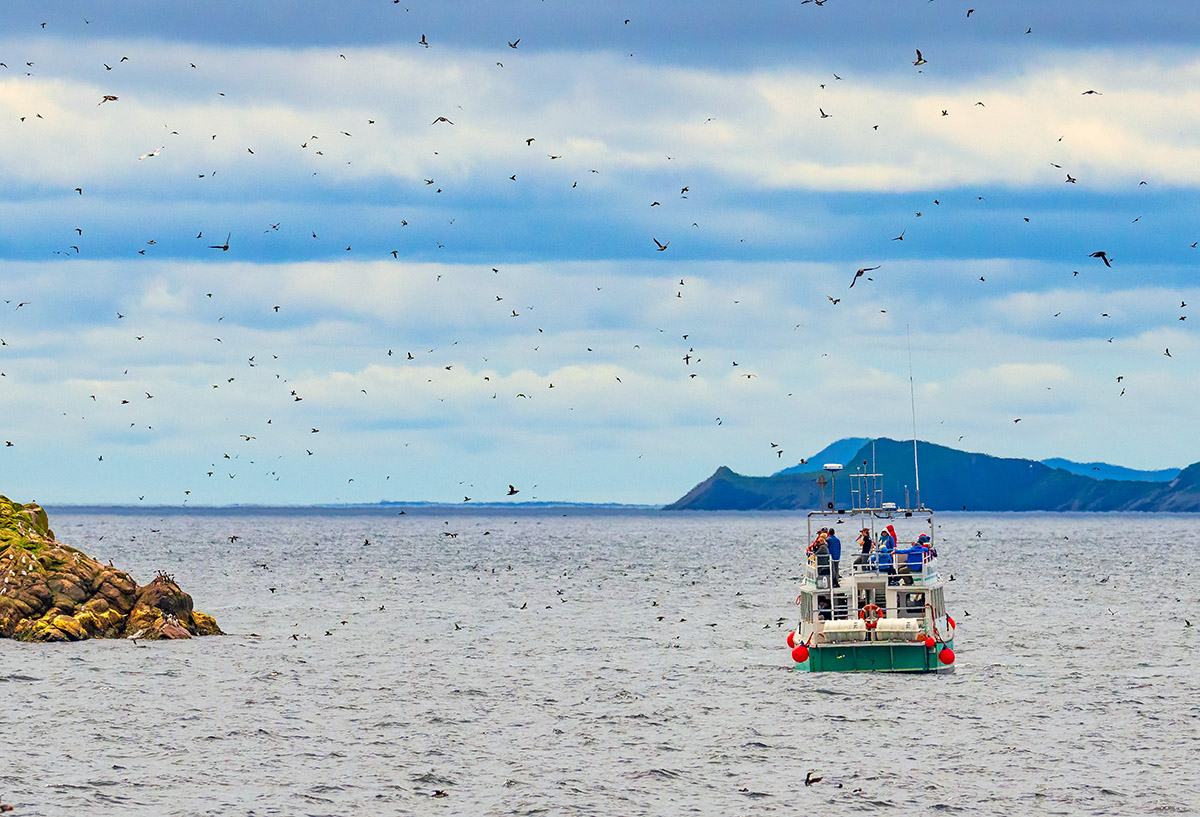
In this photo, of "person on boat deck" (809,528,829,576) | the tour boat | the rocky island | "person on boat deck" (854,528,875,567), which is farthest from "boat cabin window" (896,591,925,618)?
the rocky island

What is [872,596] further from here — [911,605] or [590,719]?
[590,719]

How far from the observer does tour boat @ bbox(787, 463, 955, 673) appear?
1982 inches

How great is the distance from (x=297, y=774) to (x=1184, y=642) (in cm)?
4423

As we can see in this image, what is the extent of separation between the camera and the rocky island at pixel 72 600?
2234 inches

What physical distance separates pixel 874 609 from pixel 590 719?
13145 mm

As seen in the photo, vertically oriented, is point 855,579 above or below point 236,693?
above

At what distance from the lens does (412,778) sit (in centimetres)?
3369

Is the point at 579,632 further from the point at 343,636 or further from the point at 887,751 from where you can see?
the point at 887,751

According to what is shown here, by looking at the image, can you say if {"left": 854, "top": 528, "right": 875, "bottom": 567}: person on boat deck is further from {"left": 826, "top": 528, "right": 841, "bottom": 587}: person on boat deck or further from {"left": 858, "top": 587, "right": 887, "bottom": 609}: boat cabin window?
{"left": 858, "top": 587, "right": 887, "bottom": 609}: boat cabin window

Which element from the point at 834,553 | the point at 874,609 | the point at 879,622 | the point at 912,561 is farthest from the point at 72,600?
the point at 912,561

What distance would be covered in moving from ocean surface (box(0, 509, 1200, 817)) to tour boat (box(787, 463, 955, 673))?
0.92 metres

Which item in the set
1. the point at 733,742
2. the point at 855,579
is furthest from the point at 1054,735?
the point at 855,579

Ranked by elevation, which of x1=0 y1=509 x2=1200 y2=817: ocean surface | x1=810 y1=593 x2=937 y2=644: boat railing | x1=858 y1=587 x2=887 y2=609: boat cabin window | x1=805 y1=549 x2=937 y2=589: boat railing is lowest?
x1=0 y1=509 x2=1200 y2=817: ocean surface

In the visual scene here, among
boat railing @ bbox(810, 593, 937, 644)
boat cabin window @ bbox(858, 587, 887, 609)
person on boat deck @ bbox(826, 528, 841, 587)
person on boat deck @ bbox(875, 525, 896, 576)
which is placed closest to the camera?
person on boat deck @ bbox(826, 528, 841, 587)
